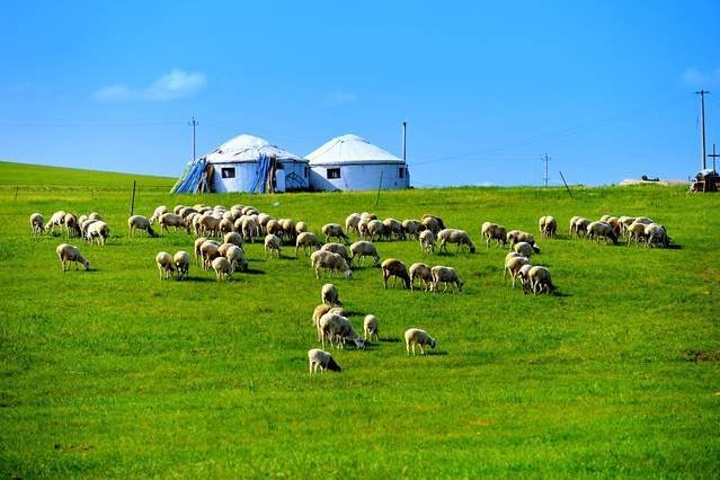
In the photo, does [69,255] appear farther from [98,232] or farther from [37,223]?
[37,223]

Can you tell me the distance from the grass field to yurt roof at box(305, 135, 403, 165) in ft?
130

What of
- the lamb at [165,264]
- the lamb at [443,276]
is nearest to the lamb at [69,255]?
the lamb at [165,264]

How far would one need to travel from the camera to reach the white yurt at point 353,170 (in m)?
87.1

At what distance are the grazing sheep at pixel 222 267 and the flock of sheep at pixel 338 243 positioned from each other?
0.03 metres

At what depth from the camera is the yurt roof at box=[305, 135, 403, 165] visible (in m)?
87.6

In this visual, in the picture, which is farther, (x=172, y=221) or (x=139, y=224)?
(x=172, y=221)

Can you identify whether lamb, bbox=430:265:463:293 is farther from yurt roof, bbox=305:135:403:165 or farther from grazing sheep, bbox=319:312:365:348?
yurt roof, bbox=305:135:403:165

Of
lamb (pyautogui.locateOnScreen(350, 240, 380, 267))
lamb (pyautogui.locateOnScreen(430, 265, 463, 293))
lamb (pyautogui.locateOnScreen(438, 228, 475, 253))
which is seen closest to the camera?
lamb (pyautogui.locateOnScreen(430, 265, 463, 293))

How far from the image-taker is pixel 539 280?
36.6m

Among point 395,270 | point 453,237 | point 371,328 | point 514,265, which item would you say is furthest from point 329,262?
point 371,328

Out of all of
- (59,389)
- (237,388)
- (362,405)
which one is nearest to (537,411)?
(362,405)

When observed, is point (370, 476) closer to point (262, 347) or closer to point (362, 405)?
point (362, 405)

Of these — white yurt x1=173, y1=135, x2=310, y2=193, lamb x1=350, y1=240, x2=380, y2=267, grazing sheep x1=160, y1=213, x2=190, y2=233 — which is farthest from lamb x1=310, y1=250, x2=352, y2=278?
white yurt x1=173, y1=135, x2=310, y2=193

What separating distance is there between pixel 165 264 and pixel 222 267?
1.96 m
